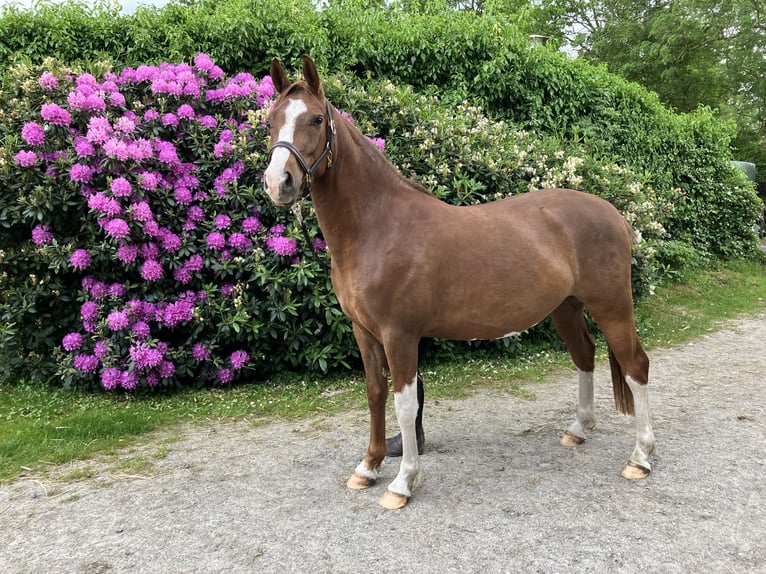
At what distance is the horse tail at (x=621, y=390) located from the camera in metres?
3.28

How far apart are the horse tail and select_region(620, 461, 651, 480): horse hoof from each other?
378 millimetres

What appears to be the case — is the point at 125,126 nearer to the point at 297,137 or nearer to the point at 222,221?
the point at 222,221

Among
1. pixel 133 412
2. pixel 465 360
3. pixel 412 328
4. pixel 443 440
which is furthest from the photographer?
pixel 465 360

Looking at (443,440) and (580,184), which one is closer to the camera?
(443,440)

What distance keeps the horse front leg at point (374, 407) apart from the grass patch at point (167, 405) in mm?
1348

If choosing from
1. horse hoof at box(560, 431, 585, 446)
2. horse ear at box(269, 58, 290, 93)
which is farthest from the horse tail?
horse ear at box(269, 58, 290, 93)

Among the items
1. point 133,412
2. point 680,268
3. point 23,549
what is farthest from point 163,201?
point 680,268

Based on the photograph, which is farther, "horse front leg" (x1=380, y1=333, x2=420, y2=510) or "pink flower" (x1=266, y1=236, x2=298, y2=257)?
"pink flower" (x1=266, y1=236, x2=298, y2=257)

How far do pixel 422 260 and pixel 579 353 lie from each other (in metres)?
1.52

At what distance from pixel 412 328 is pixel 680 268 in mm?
8594

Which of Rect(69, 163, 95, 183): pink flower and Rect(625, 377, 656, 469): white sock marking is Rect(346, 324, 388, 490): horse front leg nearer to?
Rect(625, 377, 656, 469): white sock marking

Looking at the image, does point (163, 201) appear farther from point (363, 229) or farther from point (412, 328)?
point (412, 328)

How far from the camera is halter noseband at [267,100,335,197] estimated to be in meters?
2.31

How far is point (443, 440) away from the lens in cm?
371
